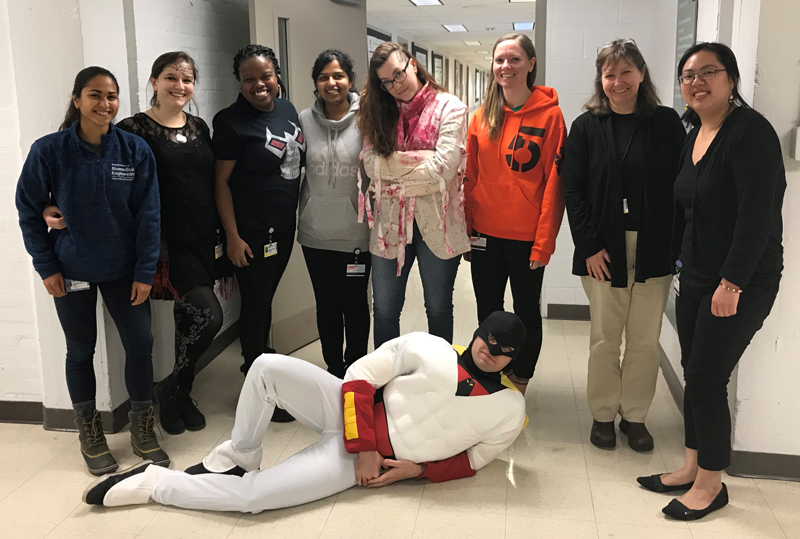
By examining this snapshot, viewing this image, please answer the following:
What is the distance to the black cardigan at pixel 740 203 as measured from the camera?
1994 millimetres

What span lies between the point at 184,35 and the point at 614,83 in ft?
7.11

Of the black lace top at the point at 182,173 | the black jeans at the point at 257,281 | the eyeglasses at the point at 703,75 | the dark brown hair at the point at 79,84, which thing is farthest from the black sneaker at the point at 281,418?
the eyeglasses at the point at 703,75

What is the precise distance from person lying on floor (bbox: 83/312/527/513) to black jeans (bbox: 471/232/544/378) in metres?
0.48

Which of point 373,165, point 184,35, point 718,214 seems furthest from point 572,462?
point 184,35

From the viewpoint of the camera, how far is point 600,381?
9.04 ft

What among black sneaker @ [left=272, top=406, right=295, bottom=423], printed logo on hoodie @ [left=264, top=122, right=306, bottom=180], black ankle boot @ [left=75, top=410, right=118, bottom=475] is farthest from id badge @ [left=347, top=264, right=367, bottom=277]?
black ankle boot @ [left=75, top=410, right=118, bottom=475]

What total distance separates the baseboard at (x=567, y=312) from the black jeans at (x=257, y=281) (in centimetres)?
213

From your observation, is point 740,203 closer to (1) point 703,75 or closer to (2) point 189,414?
(1) point 703,75

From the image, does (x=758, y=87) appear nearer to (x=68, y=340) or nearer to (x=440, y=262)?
(x=440, y=262)

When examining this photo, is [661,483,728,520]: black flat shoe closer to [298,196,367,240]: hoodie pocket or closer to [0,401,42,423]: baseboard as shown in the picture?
[298,196,367,240]: hoodie pocket

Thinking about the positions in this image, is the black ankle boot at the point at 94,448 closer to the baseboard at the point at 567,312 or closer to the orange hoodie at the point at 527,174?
the orange hoodie at the point at 527,174

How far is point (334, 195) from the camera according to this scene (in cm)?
289

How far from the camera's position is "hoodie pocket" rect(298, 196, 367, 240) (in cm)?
289

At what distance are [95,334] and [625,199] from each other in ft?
6.55
